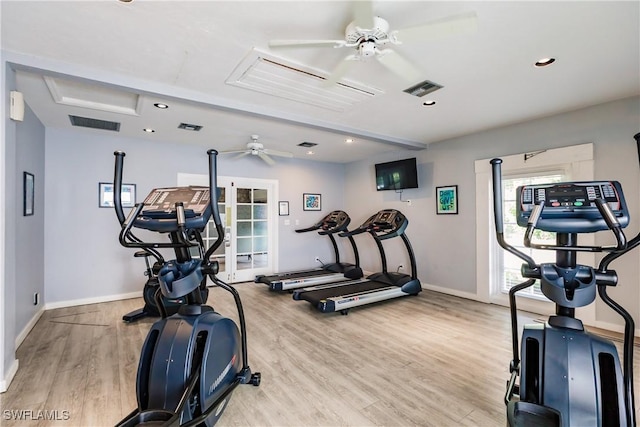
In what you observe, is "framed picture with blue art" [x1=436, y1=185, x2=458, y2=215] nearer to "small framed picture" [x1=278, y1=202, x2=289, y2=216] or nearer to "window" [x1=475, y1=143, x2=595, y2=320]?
"window" [x1=475, y1=143, x2=595, y2=320]

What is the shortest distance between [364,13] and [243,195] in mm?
4630

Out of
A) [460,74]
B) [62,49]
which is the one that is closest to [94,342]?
[62,49]

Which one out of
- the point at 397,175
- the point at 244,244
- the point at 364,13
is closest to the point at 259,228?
the point at 244,244

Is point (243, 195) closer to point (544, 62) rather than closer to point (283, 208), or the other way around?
point (283, 208)

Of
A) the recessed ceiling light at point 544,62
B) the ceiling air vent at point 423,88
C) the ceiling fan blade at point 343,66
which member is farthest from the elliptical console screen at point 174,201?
the recessed ceiling light at point 544,62

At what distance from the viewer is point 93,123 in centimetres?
400

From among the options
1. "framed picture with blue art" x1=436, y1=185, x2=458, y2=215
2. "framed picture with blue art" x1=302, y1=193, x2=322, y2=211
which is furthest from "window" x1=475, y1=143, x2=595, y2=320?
"framed picture with blue art" x1=302, y1=193, x2=322, y2=211

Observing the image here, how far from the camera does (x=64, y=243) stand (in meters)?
4.34

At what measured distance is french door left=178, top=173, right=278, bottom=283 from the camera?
5.66m

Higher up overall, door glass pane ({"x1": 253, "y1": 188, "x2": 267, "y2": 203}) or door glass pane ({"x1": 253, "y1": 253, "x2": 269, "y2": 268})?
door glass pane ({"x1": 253, "y1": 188, "x2": 267, "y2": 203})

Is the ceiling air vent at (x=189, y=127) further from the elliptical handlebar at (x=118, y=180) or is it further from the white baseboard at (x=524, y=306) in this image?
the white baseboard at (x=524, y=306)

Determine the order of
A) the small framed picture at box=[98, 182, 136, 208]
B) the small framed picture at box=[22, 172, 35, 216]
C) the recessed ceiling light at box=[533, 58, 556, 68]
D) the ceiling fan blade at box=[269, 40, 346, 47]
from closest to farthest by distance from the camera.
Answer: the ceiling fan blade at box=[269, 40, 346, 47]
the recessed ceiling light at box=[533, 58, 556, 68]
the small framed picture at box=[22, 172, 35, 216]
the small framed picture at box=[98, 182, 136, 208]

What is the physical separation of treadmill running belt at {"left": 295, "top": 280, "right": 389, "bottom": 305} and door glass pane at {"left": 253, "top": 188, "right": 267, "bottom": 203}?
2.45 meters

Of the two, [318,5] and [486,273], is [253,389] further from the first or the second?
[486,273]
